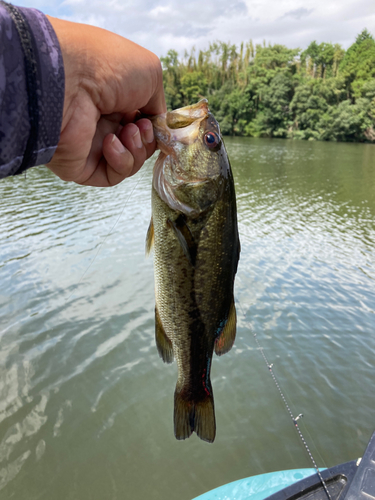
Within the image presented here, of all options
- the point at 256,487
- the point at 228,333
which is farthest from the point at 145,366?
the point at 228,333

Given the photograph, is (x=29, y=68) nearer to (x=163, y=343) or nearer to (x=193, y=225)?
(x=193, y=225)

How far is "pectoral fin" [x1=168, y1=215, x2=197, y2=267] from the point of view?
1.74 meters

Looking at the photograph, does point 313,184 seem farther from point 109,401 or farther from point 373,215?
point 109,401

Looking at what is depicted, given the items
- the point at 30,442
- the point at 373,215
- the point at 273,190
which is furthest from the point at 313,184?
the point at 30,442

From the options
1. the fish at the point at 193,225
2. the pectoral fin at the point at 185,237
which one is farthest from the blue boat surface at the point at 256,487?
the pectoral fin at the point at 185,237

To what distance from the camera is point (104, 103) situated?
154cm

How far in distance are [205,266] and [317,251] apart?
8.91 meters

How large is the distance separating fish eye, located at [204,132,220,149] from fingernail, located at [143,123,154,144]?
0.27 metres

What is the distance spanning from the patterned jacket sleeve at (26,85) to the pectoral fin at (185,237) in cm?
77

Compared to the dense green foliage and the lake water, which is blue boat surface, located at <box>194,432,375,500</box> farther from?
the dense green foliage

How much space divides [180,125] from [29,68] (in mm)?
866

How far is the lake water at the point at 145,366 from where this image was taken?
13.4 feet

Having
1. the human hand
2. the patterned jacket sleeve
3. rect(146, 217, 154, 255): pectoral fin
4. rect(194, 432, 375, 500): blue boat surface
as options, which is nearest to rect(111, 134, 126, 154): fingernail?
the human hand

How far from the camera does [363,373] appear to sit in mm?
5582
